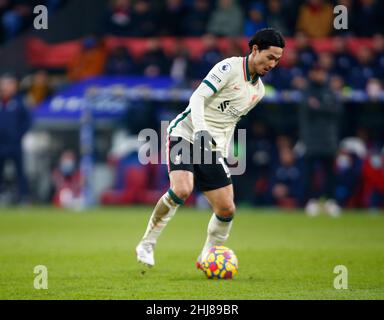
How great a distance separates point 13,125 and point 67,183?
1853 mm

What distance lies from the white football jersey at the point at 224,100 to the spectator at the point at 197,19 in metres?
12.9

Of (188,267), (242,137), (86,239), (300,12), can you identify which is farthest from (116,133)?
(188,267)

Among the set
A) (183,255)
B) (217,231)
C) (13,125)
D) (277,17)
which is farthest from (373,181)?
(217,231)

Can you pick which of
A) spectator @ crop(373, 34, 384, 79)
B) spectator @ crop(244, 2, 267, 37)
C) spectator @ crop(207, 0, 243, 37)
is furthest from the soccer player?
spectator @ crop(207, 0, 243, 37)

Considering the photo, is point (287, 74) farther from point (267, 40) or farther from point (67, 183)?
point (267, 40)

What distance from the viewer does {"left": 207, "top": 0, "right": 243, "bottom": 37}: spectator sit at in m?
22.4

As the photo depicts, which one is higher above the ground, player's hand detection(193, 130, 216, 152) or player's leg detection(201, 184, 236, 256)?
player's hand detection(193, 130, 216, 152)

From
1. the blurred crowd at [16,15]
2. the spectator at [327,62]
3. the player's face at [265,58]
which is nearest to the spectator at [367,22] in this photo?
the spectator at [327,62]

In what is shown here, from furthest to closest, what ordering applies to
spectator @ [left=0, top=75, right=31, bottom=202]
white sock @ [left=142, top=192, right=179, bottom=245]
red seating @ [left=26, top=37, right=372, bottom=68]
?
red seating @ [left=26, top=37, right=372, bottom=68] < spectator @ [left=0, top=75, right=31, bottom=202] < white sock @ [left=142, top=192, right=179, bottom=245]

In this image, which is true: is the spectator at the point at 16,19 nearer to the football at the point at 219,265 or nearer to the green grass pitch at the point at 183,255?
the green grass pitch at the point at 183,255

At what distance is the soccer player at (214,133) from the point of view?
9.72m

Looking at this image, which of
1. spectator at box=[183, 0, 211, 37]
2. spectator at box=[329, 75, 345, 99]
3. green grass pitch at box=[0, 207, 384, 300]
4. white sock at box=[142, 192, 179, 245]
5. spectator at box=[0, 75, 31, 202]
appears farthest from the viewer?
spectator at box=[183, 0, 211, 37]

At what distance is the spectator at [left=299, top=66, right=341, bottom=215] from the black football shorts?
31.6ft

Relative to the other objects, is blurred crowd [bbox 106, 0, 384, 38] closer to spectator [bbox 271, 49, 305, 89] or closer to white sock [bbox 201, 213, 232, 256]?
spectator [bbox 271, 49, 305, 89]
